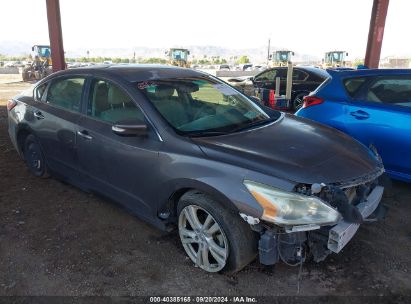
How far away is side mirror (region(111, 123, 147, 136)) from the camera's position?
10.1ft

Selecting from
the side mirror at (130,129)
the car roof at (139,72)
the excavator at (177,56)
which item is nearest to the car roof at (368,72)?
the car roof at (139,72)

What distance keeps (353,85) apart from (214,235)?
9.93 feet

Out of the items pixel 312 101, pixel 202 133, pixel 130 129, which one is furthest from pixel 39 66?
pixel 202 133

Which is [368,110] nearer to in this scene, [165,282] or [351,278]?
[351,278]

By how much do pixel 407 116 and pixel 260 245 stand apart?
8.72ft

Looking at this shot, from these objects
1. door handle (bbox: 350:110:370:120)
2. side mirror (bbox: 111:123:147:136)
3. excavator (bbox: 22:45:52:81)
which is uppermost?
side mirror (bbox: 111:123:147:136)

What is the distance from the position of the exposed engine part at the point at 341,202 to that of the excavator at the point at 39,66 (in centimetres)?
2813

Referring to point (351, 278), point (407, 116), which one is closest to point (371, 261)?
point (351, 278)

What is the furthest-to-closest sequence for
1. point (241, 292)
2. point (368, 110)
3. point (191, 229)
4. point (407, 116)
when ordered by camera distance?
1. point (368, 110)
2. point (407, 116)
3. point (191, 229)
4. point (241, 292)

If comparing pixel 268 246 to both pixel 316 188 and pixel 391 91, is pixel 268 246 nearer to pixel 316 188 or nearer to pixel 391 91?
pixel 316 188

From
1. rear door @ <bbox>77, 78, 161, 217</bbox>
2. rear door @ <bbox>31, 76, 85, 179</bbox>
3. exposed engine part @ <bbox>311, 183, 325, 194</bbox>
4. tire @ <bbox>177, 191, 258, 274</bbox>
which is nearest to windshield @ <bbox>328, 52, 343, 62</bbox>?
rear door @ <bbox>31, 76, 85, 179</bbox>

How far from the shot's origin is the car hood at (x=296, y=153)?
2672 millimetres

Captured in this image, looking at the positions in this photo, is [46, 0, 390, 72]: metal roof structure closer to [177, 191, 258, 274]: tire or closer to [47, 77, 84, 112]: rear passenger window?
[47, 77, 84, 112]: rear passenger window

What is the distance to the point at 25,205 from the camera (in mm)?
4270
